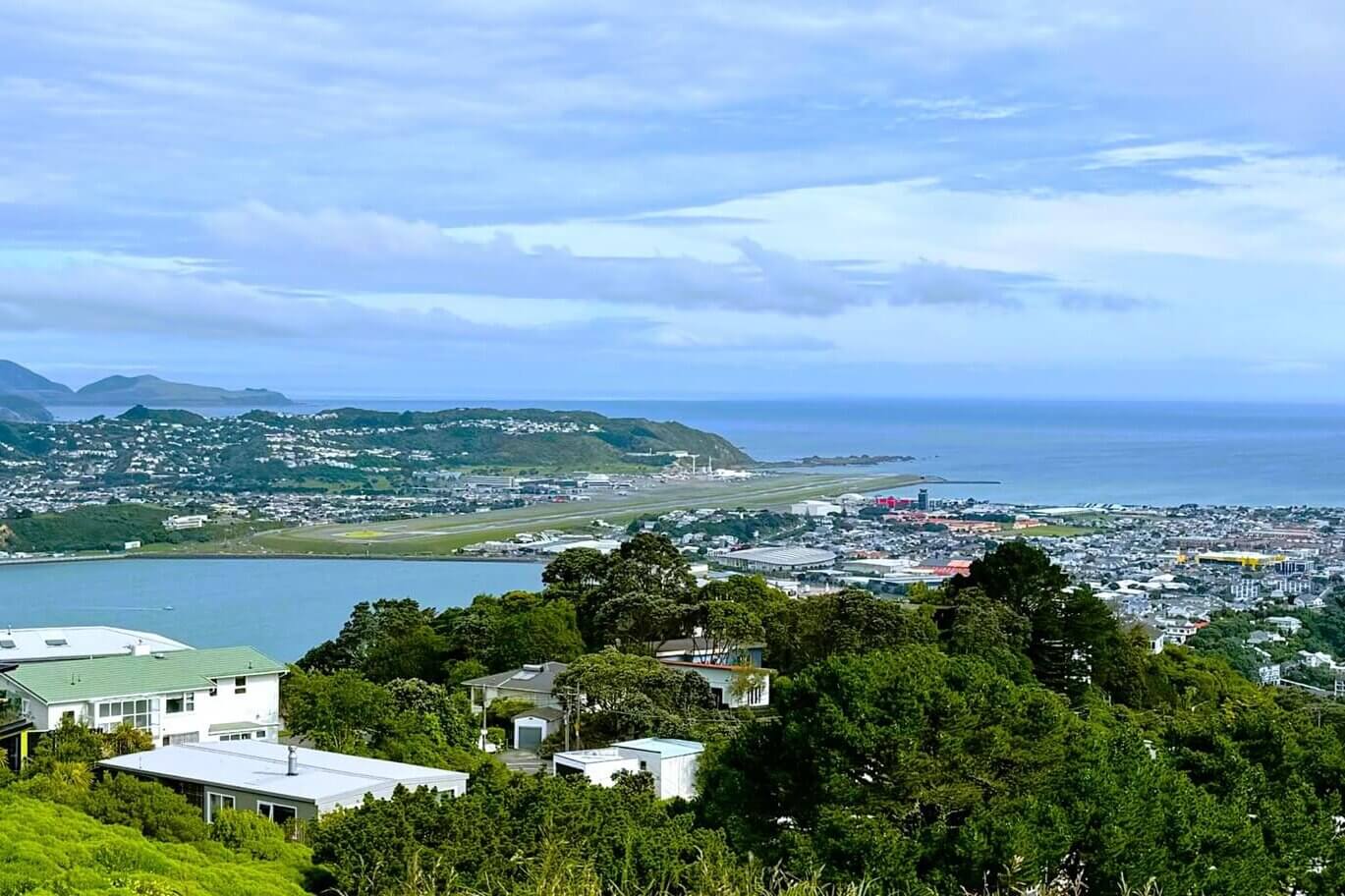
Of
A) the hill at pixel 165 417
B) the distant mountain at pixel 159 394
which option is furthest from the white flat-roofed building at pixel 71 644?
the distant mountain at pixel 159 394

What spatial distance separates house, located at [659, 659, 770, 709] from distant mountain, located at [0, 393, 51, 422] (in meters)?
88.6

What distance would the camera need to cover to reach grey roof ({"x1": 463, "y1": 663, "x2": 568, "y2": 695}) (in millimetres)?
12922

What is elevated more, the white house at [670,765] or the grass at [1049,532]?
the white house at [670,765]

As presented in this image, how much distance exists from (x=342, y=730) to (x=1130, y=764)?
565 centimetres

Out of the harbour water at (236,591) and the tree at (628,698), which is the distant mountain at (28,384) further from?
the tree at (628,698)

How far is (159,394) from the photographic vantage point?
438ft

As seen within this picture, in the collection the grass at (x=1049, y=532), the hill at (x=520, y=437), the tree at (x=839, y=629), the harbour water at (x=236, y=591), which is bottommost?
the harbour water at (x=236, y=591)

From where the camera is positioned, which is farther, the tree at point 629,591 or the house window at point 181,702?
the tree at point 629,591

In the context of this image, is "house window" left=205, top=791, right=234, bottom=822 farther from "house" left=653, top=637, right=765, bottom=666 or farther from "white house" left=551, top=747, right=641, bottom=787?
"house" left=653, top=637, right=765, bottom=666

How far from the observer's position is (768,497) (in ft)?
157

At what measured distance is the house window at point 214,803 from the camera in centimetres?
803

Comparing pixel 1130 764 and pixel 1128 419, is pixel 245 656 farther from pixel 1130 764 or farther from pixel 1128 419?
pixel 1128 419

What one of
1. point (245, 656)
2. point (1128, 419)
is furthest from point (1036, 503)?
point (1128, 419)

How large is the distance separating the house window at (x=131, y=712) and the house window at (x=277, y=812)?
3195mm
